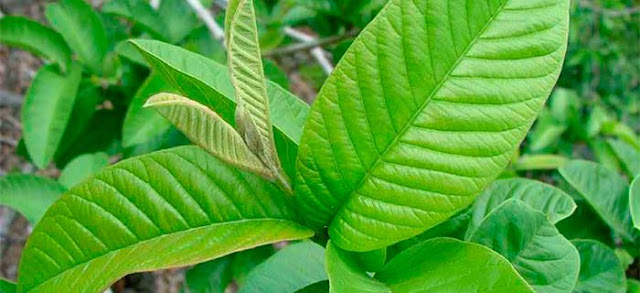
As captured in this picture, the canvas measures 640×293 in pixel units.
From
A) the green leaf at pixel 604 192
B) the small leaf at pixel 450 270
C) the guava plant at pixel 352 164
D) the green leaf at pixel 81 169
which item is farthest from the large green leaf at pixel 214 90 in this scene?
the green leaf at pixel 81 169

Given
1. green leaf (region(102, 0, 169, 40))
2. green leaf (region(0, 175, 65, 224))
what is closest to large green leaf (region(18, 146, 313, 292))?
green leaf (region(0, 175, 65, 224))

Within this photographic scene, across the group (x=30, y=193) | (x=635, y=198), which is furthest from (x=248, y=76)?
(x=30, y=193)

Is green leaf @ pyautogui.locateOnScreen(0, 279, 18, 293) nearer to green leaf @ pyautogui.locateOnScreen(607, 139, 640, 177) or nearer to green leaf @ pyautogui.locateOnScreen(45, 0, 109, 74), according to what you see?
green leaf @ pyautogui.locateOnScreen(45, 0, 109, 74)

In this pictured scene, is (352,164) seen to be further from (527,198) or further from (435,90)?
(527,198)

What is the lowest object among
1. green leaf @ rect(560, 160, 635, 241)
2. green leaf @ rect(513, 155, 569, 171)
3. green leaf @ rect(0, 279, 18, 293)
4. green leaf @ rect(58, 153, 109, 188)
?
green leaf @ rect(513, 155, 569, 171)

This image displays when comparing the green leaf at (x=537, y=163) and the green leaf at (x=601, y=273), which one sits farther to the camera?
the green leaf at (x=537, y=163)

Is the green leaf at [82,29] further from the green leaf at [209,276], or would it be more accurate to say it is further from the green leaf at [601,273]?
the green leaf at [601,273]
